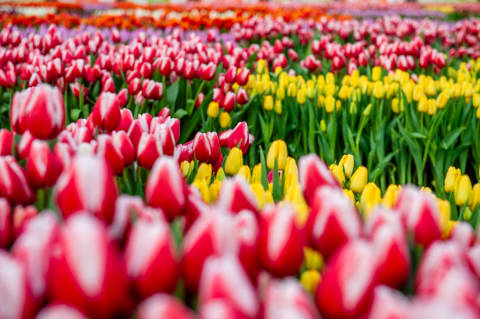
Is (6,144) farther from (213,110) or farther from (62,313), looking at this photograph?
(213,110)

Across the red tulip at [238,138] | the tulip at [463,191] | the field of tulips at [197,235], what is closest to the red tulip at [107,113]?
the field of tulips at [197,235]

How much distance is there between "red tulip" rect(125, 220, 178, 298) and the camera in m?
0.71

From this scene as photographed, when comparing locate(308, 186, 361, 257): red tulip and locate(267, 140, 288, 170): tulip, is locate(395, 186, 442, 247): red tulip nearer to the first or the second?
locate(308, 186, 361, 257): red tulip

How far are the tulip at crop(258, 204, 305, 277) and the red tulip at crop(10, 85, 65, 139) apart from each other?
607 mm

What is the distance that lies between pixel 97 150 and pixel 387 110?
8.32 feet

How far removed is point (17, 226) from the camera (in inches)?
36.4

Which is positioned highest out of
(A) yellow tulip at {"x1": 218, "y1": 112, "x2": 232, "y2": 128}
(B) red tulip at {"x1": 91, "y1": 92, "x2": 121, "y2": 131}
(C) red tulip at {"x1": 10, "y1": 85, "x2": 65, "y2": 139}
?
(C) red tulip at {"x1": 10, "y1": 85, "x2": 65, "y2": 139}

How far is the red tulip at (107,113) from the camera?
148 centimetres

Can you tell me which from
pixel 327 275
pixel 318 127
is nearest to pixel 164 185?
pixel 327 275

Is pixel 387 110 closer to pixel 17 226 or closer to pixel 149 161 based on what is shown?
pixel 149 161

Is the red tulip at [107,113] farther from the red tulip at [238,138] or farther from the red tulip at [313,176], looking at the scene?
the red tulip at [313,176]

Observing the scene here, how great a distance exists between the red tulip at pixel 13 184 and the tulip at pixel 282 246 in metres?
0.53

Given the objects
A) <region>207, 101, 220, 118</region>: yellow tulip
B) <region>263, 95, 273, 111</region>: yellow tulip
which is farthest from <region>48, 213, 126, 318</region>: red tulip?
<region>263, 95, 273, 111</region>: yellow tulip

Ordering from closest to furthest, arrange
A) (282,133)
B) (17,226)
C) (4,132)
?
1. (17,226)
2. (4,132)
3. (282,133)
